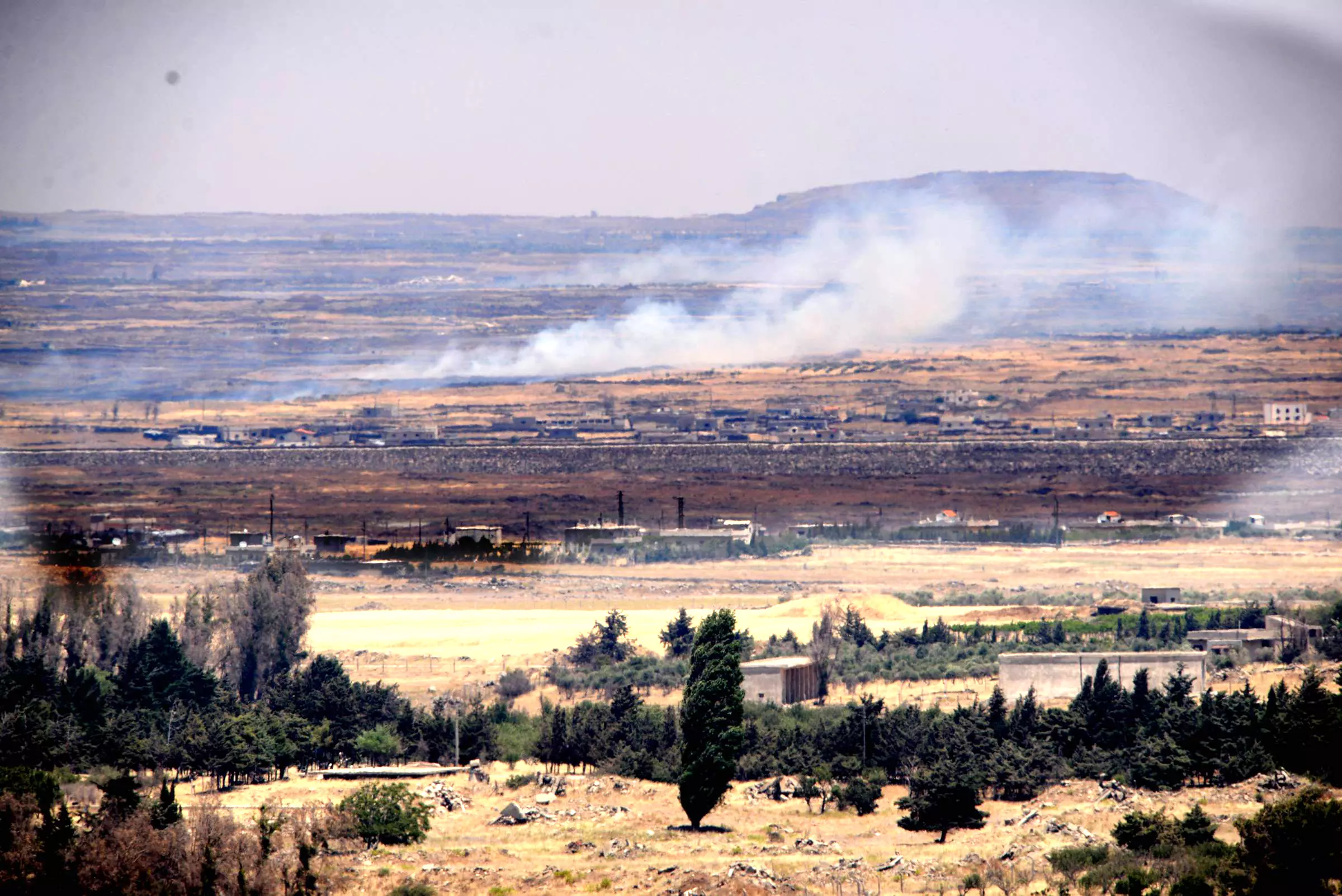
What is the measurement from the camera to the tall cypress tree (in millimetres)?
26156

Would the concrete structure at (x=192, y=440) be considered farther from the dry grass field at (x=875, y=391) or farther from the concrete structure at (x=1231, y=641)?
the concrete structure at (x=1231, y=641)

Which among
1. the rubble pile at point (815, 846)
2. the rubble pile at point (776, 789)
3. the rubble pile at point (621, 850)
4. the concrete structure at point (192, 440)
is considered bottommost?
the rubble pile at point (776, 789)

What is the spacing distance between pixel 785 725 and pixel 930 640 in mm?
9749

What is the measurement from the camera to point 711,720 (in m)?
26.5

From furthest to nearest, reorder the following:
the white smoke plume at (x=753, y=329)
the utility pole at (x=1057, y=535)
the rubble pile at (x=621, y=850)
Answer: the white smoke plume at (x=753, y=329)
the utility pole at (x=1057, y=535)
the rubble pile at (x=621, y=850)

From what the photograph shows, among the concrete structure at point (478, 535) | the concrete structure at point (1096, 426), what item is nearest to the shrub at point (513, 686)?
the concrete structure at point (478, 535)

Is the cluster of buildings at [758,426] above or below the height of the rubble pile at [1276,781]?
above

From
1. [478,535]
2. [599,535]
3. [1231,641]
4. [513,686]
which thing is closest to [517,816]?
[513,686]

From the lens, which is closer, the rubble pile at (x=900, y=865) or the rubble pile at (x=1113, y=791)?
the rubble pile at (x=900, y=865)

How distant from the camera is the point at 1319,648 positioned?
36.8 metres

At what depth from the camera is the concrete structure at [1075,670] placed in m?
34.2

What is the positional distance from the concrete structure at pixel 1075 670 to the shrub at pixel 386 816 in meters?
13.4

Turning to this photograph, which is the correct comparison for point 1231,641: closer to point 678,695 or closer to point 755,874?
point 678,695

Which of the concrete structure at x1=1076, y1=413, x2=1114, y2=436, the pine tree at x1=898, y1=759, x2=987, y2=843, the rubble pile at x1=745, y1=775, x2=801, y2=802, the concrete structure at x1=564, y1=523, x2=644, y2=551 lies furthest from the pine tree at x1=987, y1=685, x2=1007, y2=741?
the concrete structure at x1=1076, y1=413, x2=1114, y2=436
